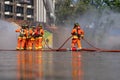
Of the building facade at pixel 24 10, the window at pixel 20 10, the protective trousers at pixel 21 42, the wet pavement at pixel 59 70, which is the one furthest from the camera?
the window at pixel 20 10

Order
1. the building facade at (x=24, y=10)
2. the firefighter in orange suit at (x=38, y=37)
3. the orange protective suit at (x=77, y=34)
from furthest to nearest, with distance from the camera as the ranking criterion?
the building facade at (x=24, y=10) < the firefighter in orange suit at (x=38, y=37) < the orange protective suit at (x=77, y=34)

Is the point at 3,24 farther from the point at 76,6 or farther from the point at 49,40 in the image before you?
the point at 76,6

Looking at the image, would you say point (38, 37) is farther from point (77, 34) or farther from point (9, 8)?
point (9, 8)

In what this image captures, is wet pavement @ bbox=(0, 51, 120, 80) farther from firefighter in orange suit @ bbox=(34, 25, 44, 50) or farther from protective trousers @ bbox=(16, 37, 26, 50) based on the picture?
protective trousers @ bbox=(16, 37, 26, 50)

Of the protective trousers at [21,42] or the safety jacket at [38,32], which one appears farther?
the protective trousers at [21,42]

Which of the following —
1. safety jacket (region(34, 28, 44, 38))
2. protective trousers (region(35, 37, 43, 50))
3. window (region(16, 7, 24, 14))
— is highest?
window (region(16, 7, 24, 14))

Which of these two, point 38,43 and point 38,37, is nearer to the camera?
point 38,37

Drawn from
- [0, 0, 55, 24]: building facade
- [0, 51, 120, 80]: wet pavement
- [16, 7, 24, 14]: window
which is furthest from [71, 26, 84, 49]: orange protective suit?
[16, 7, 24, 14]: window

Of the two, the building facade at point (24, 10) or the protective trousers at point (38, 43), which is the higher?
the building facade at point (24, 10)

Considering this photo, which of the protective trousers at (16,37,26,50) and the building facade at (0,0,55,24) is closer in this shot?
the protective trousers at (16,37,26,50)

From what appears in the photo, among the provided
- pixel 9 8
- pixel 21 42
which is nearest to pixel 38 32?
pixel 21 42

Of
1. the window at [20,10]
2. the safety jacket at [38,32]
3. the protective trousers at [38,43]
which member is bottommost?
the protective trousers at [38,43]

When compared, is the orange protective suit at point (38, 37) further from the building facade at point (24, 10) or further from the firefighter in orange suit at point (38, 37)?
the building facade at point (24, 10)

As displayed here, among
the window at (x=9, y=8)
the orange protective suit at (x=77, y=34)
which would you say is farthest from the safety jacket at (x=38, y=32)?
the window at (x=9, y=8)
